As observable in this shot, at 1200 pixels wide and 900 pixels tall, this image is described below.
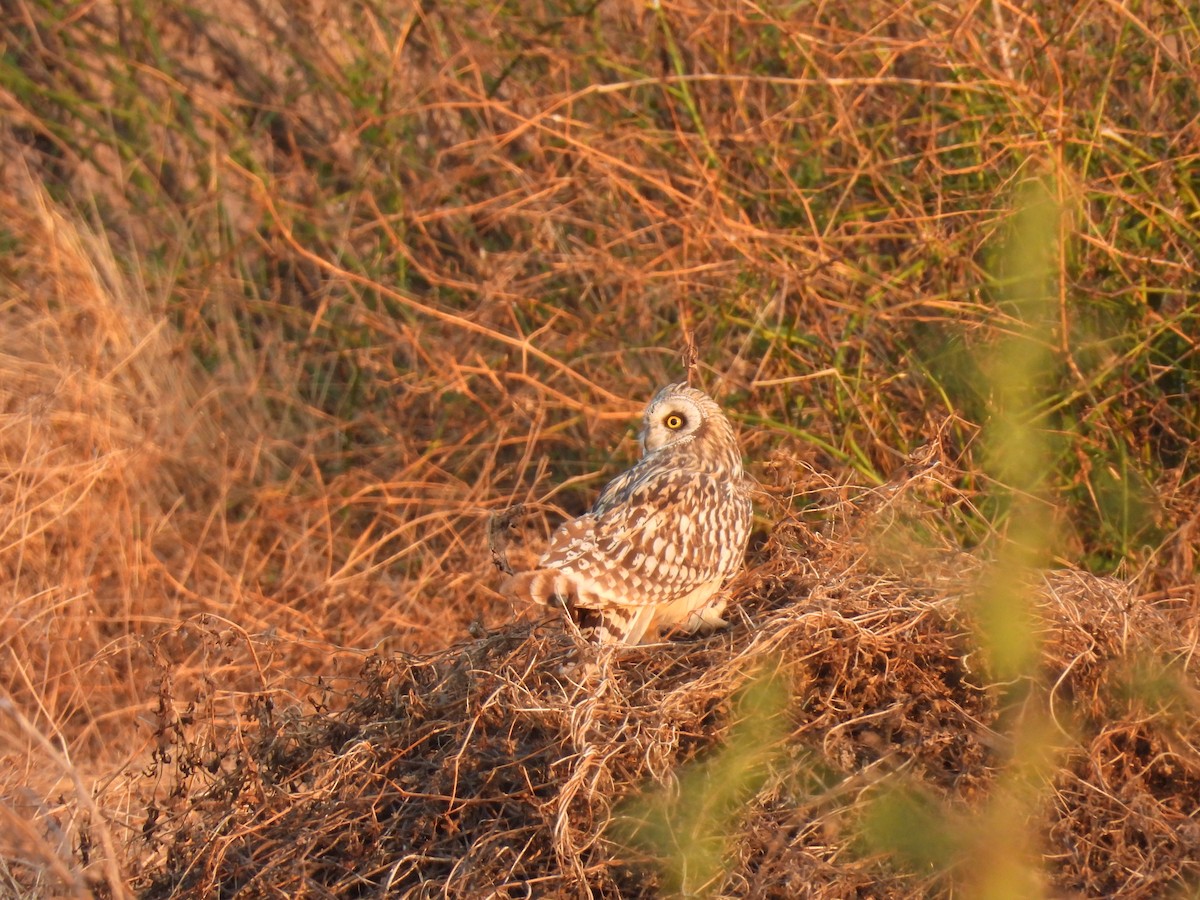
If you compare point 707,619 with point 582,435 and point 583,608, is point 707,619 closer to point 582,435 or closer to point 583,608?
point 583,608

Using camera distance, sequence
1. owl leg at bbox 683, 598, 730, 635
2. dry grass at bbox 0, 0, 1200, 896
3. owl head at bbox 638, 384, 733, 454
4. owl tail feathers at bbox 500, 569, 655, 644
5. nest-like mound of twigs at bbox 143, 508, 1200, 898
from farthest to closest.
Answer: owl head at bbox 638, 384, 733, 454 → owl leg at bbox 683, 598, 730, 635 → owl tail feathers at bbox 500, 569, 655, 644 → dry grass at bbox 0, 0, 1200, 896 → nest-like mound of twigs at bbox 143, 508, 1200, 898

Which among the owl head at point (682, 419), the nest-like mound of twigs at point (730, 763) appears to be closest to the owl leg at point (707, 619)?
the nest-like mound of twigs at point (730, 763)

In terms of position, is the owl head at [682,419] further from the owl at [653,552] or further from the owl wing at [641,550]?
the owl wing at [641,550]

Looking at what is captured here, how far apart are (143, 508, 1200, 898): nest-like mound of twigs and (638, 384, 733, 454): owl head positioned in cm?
73

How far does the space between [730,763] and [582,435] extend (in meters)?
2.97

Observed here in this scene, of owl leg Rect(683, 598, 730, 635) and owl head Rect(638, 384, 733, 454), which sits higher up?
owl head Rect(638, 384, 733, 454)

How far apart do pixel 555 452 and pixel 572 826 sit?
2962mm

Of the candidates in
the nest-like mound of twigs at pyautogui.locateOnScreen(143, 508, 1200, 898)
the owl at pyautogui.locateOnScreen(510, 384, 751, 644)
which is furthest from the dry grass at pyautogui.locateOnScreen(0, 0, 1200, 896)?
the owl at pyautogui.locateOnScreen(510, 384, 751, 644)

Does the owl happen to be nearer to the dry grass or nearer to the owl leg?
the owl leg

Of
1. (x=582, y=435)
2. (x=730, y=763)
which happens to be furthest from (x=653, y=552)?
(x=582, y=435)

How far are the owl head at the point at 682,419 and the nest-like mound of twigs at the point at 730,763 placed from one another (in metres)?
0.73

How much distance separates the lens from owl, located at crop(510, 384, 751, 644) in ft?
11.6

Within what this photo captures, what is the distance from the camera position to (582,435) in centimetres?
565

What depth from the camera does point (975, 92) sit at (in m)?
4.99
